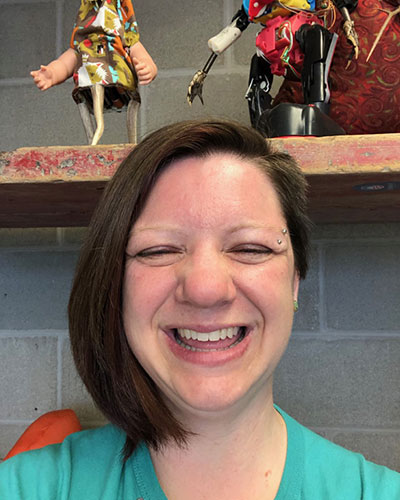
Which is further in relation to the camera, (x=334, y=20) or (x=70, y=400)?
(x=70, y=400)

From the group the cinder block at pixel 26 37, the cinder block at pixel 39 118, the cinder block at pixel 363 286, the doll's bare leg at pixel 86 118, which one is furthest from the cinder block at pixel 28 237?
the cinder block at pixel 363 286

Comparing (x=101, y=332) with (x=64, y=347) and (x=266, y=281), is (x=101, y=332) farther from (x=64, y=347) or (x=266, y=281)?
(x=64, y=347)

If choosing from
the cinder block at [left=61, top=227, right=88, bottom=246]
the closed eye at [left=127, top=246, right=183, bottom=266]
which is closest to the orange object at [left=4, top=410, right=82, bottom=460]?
the cinder block at [left=61, top=227, right=88, bottom=246]

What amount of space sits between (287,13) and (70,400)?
90cm

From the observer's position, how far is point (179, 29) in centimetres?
121

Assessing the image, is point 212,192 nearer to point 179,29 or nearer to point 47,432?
point 47,432

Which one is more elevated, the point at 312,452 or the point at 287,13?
the point at 287,13

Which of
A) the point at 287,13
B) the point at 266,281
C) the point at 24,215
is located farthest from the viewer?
the point at 24,215

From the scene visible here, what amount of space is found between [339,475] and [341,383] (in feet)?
1.56

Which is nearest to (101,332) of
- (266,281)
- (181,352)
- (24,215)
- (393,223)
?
(181,352)

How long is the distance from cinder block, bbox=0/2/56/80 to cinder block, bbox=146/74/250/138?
27 cm

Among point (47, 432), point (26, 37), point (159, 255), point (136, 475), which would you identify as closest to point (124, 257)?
point (159, 255)

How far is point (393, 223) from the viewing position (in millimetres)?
1127

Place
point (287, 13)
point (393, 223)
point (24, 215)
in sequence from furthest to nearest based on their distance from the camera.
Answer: point (393, 223) → point (24, 215) → point (287, 13)
